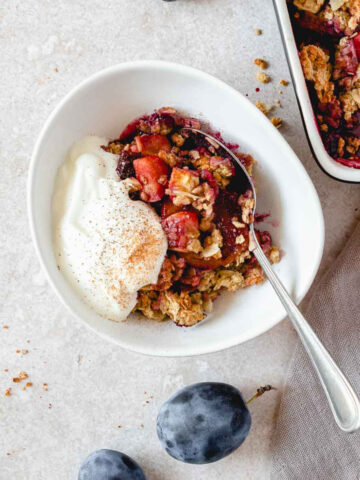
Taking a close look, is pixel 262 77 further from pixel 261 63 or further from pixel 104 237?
pixel 104 237

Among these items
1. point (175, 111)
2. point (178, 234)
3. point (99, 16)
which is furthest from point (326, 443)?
point (99, 16)

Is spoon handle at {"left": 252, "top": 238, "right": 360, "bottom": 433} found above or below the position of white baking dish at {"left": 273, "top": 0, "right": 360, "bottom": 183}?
below

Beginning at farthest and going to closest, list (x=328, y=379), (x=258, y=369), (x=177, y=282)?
1. (x=258, y=369)
2. (x=177, y=282)
3. (x=328, y=379)

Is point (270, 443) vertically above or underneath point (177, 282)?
underneath

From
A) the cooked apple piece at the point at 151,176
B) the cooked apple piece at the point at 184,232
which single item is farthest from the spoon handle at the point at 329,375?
the cooked apple piece at the point at 151,176

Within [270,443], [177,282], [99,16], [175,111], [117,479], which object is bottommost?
[270,443]

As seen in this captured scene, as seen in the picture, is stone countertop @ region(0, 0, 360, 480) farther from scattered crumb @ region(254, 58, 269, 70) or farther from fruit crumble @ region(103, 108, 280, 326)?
fruit crumble @ region(103, 108, 280, 326)

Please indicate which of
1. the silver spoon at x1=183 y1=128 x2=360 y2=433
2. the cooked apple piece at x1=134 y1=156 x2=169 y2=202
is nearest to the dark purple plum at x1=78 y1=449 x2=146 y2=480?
the silver spoon at x1=183 y1=128 x2=360 y2=433

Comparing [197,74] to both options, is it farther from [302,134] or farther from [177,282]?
A: [177,282]
